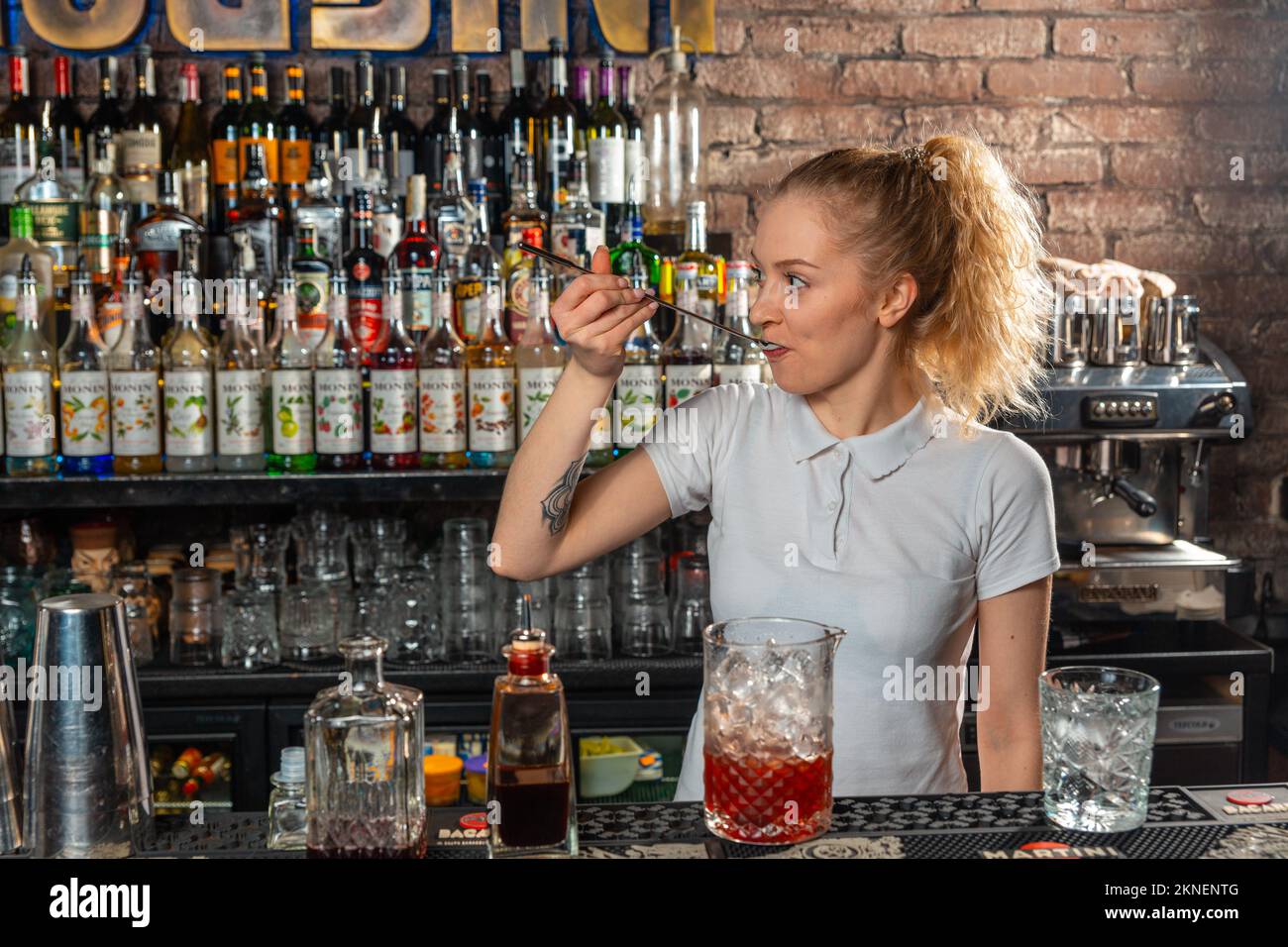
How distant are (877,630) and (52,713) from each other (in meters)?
0.80

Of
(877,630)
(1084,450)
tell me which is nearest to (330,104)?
(1084,450)

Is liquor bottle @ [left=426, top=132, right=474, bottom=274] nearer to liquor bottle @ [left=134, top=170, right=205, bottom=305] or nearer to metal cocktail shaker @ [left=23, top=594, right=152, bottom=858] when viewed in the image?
liquor bottle @ [left=134, top=170, right=205, bottom=305]

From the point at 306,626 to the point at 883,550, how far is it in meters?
1.35

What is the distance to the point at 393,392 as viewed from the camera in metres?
2.38

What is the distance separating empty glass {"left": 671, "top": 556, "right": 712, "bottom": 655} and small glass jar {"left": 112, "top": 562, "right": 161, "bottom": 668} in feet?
3.11

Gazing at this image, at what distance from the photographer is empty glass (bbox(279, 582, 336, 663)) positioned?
2.46 metres

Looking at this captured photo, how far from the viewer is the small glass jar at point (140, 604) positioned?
2.44 metres

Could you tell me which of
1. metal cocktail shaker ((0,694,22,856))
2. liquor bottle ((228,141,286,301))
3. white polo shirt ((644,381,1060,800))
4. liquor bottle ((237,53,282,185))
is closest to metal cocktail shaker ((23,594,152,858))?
metal cocktail shaker ((0,694,22,856))

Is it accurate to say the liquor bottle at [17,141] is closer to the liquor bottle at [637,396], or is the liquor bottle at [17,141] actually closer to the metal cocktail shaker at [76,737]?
the liquor bottle at [637,396]

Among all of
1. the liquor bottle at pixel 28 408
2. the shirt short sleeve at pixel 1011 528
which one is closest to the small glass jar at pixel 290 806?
the shirt short sleeve at pixel 1011 528

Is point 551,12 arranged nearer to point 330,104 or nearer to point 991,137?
point 330,104

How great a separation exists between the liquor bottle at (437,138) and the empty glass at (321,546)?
0.68 m

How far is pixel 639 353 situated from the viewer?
243 cm

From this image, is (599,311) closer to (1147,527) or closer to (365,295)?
(365,295)
